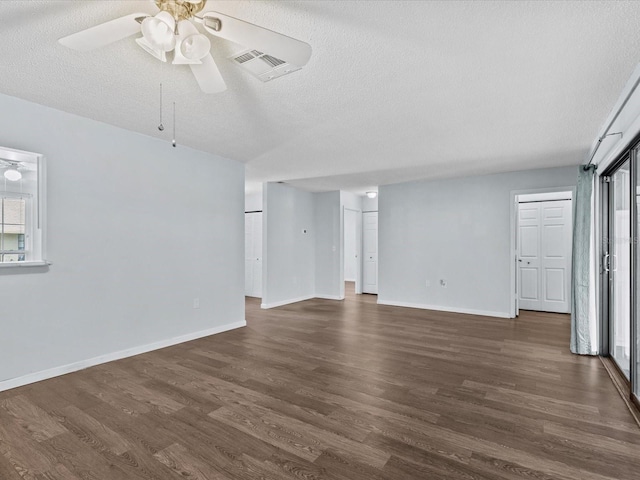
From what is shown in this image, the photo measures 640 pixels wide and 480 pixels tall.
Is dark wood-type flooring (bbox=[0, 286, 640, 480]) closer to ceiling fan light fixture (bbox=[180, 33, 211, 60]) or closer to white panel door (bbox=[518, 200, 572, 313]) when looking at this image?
ceiling fan light fixture (bbox=[180, 33, 211, 60])

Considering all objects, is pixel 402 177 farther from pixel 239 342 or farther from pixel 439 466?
pixel 439 466

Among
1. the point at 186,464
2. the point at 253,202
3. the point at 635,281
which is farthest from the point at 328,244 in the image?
the point at 186,464

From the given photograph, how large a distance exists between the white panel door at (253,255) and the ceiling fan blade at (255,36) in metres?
6.14

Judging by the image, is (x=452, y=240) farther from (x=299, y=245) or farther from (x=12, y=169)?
(x=12, y=169)

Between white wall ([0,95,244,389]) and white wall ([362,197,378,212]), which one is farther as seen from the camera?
white wall ([362,197,378,212])

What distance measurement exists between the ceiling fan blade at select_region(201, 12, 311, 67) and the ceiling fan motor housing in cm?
7

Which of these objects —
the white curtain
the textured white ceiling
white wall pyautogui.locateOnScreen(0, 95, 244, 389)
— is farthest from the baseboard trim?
the white curtain

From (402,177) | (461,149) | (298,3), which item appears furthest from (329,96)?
(402,177)

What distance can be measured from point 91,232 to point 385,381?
120 inches

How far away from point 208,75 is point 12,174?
82.0 inches

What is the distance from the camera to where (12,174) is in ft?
9.32

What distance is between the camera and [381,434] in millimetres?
2189

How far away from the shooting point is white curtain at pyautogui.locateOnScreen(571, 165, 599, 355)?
3771mm

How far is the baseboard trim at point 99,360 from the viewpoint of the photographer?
2.87 meters
